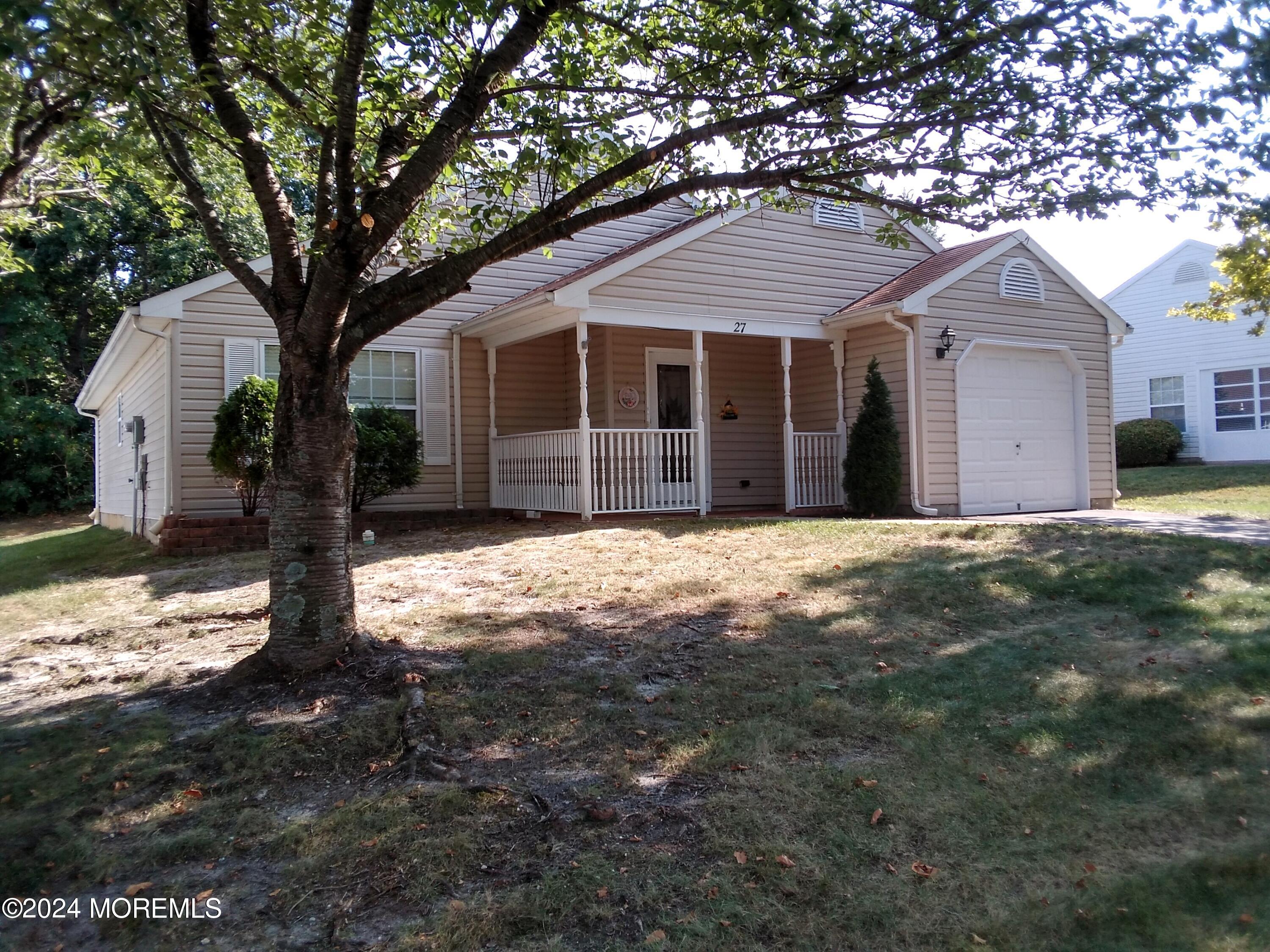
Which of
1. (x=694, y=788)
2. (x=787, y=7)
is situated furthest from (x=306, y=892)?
(x=787, y=7)

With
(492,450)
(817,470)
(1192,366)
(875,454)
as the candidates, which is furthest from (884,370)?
(1192,366)

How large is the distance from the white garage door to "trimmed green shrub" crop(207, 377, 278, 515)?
9.23m

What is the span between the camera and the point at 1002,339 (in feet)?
43.2

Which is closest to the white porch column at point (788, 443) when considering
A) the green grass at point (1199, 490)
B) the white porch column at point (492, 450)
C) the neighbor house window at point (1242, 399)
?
the white porch column at point (492, 450)

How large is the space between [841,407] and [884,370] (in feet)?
2.95

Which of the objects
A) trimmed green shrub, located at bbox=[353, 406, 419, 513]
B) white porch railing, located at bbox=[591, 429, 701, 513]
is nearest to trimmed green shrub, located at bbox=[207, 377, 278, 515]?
trimmed green shrub, located at bbox=[353, 406, 419, 513]

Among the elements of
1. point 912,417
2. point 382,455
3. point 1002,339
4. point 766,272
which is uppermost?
point 766,272

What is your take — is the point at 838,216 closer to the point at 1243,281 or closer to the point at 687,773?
the point at 1243,281

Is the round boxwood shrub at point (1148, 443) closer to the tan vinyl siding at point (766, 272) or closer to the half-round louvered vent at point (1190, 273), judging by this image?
the half-round louvered vent at point (1190, 273)

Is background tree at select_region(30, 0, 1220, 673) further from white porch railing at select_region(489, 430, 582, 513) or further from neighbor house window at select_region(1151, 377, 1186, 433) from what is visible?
neighbor house window at select_region(1151, 377, 1186, 433)

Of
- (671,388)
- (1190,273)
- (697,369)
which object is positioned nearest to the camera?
(697,369)

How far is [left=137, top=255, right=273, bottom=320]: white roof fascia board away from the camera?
447 inches

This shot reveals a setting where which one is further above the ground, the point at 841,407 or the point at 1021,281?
the point at 1021,281

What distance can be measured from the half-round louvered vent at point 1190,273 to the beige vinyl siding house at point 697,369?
11.2 m
